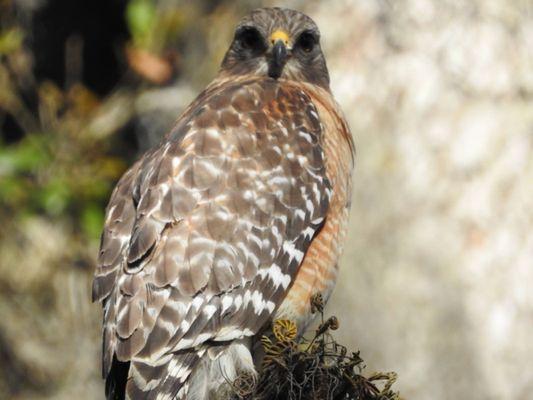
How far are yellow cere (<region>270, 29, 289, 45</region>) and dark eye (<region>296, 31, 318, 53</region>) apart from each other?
0.13m

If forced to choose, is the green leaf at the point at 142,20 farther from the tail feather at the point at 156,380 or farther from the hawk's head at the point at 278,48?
the tail feather at the point at 156,380

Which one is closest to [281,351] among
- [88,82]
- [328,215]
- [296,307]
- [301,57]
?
[296,307]

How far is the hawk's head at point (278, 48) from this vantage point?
18.6ft

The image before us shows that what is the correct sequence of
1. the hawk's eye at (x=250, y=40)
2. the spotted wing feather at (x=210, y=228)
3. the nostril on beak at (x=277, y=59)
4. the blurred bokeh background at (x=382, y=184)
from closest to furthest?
the spotted wing feather at (x=210, y=228) → the nostril on beak at (x=277, y=59) → the hawk's eye at (x=250, y=40) → the blurred bokeh background at (x=382, y=184)

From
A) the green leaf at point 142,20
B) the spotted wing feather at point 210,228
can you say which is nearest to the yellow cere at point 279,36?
the spotted wing feather at point 210,228

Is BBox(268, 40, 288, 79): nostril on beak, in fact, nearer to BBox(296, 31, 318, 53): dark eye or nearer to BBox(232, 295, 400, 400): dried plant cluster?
BBox(296, 31, 318, 53): dark eye

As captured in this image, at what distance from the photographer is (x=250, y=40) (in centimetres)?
585

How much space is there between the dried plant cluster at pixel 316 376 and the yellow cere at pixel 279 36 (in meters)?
1.82

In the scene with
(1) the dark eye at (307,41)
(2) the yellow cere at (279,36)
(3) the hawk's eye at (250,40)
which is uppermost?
(1) the dark eye at (307,41)

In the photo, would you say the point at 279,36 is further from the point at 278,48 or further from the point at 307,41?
the point at 307,41

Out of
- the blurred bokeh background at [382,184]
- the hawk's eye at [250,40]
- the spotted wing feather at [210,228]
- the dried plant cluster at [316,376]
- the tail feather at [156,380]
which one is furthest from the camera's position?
the blurred bokeh background at [382,184]

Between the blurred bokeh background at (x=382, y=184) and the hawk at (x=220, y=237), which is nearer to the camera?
the hawk at (x=220, y=237)

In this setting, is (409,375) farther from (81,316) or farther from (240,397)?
(240,397)

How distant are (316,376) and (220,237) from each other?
0.79 metres
